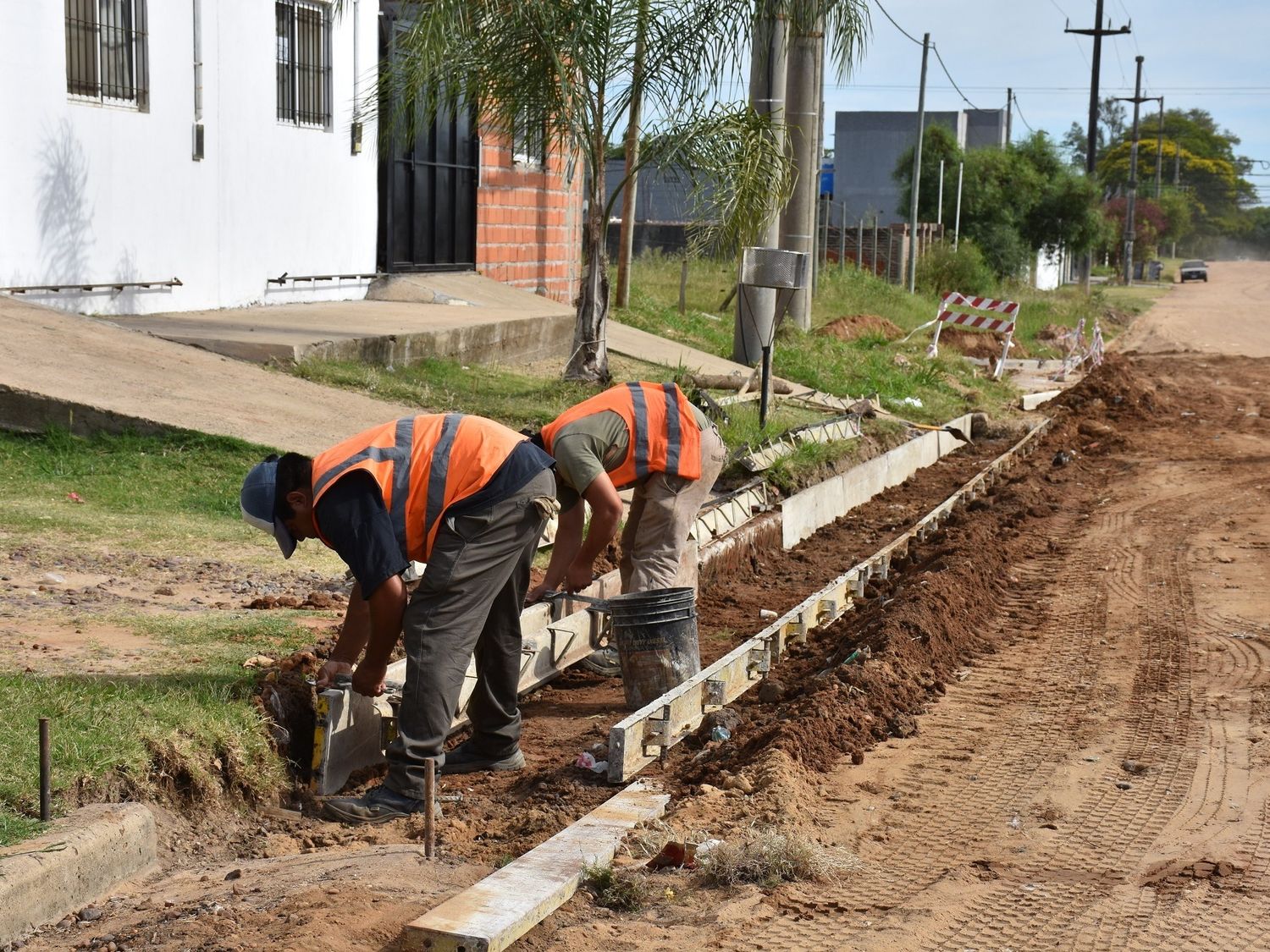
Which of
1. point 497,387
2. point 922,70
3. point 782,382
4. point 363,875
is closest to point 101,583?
point 363,875

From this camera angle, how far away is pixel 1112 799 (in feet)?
17.2

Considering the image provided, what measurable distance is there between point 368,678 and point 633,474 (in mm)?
1740

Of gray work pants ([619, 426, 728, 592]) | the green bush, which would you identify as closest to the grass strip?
gray work pants ([619, 426, 728, 592])

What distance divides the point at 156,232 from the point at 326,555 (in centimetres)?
573

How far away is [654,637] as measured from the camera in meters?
6.29

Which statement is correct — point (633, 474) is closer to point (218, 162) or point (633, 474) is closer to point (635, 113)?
point (635, 113)

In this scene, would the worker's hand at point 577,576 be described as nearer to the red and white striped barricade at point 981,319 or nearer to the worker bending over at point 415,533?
the worker bending over at point 415,533

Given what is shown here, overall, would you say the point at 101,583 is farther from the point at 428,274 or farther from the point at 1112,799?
the point at 428,274

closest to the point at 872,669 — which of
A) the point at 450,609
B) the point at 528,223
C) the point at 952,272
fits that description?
the point at 450,609

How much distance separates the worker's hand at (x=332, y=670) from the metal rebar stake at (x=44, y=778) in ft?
3.61

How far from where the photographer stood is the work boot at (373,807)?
5.10m

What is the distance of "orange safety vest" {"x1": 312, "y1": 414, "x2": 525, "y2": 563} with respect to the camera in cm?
471

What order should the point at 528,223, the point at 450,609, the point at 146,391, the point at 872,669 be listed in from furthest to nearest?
the point at 528,223
the point at 146,391
the point at 872,669
the point at 450,609

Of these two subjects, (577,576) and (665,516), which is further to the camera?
(665,516)
